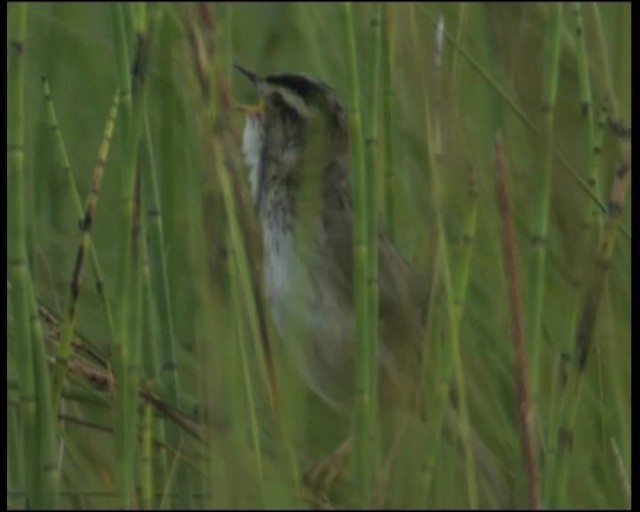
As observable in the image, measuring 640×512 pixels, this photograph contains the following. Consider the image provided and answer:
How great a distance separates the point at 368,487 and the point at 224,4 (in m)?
0.49

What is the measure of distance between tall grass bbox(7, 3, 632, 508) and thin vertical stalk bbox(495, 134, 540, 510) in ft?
0.05

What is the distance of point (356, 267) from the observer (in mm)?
1605

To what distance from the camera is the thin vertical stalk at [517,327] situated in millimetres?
1565

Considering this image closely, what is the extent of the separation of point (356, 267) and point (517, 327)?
0.52ft

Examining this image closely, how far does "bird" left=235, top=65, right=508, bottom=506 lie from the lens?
2160mm

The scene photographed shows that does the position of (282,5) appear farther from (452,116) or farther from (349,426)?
(452,116)

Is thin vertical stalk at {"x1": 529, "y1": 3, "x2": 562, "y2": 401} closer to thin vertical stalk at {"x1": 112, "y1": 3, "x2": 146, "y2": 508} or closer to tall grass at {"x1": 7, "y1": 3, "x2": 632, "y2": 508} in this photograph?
tall grass at {"x1": 7, "y1": 3, "x2": 632, "y2": 508}

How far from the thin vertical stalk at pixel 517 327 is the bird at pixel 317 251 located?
45cm

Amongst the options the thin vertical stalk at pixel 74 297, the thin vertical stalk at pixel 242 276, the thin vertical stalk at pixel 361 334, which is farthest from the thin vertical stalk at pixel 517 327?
the thin vertical stalk at pixel 74 297

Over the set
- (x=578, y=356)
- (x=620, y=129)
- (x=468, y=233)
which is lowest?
(x=578, y=356)

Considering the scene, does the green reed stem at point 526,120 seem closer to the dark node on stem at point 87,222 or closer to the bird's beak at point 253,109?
the bird's beak at point 253,109

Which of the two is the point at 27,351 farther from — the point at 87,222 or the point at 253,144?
the point at 253,144

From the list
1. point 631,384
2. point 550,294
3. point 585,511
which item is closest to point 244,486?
point 585,511

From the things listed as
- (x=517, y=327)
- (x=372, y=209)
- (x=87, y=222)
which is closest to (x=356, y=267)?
(x=372, y=209)
